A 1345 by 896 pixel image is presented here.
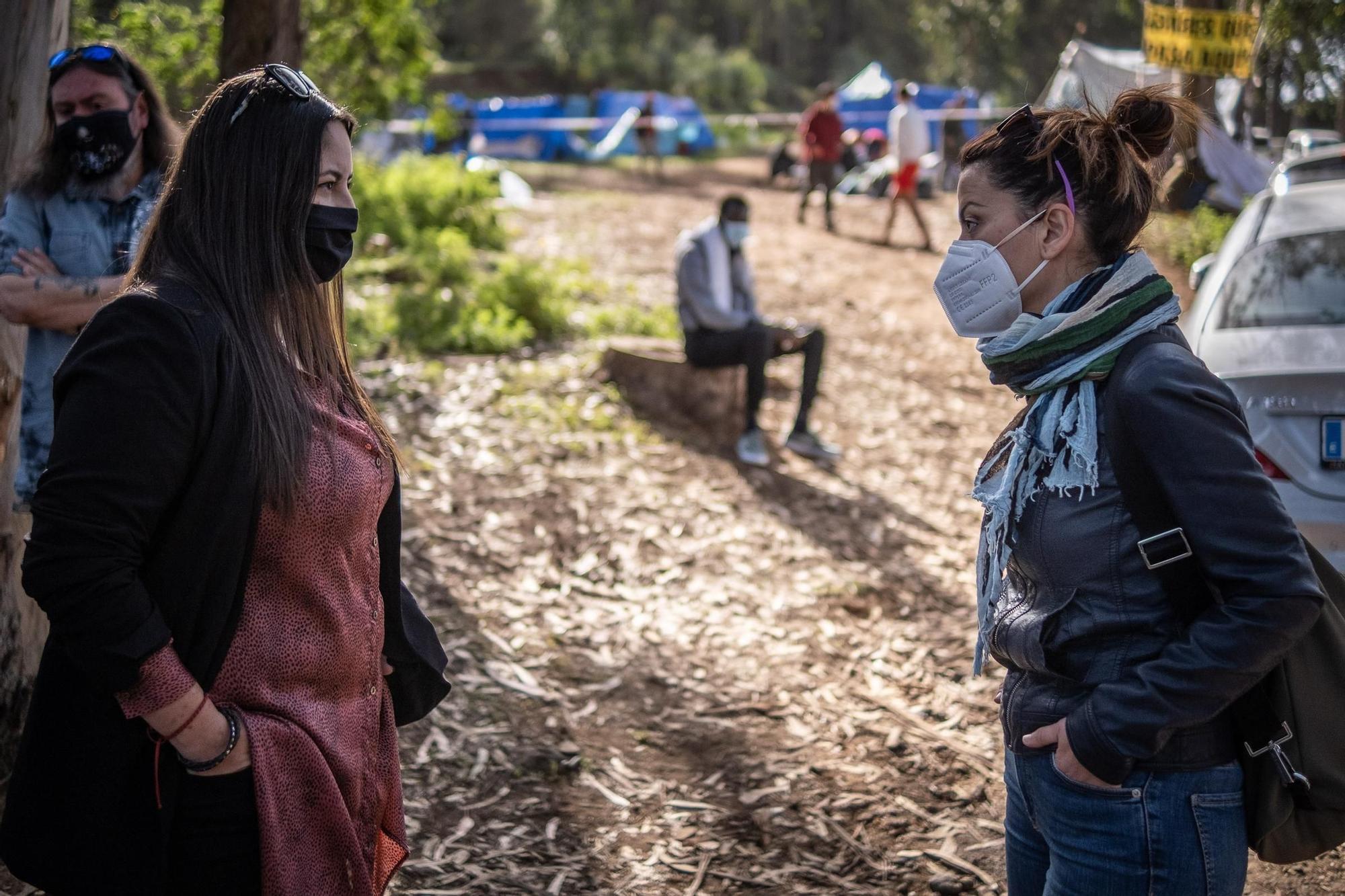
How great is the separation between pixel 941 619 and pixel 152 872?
4.35m

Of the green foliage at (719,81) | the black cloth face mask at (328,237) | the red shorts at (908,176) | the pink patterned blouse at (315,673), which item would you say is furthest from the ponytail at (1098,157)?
the green foliage at (719,81)

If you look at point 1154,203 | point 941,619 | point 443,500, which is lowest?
point 941,619

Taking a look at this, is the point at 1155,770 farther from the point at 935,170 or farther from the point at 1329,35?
the point at 935,170

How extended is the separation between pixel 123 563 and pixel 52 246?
79.6 inches

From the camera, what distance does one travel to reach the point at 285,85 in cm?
217

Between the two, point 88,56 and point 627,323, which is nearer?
point 88,56

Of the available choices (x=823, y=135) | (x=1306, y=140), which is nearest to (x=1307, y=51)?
(x=1306, y=140)

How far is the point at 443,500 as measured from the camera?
669 centimetres

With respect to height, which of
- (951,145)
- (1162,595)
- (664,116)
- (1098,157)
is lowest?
(1162,595)

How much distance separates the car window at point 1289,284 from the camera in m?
5.41

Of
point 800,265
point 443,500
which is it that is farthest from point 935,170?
point 443,500

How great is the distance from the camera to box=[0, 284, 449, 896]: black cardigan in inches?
74.8

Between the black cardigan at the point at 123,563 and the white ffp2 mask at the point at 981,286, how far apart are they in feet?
4.16

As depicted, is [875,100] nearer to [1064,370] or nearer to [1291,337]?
[1291,337]
